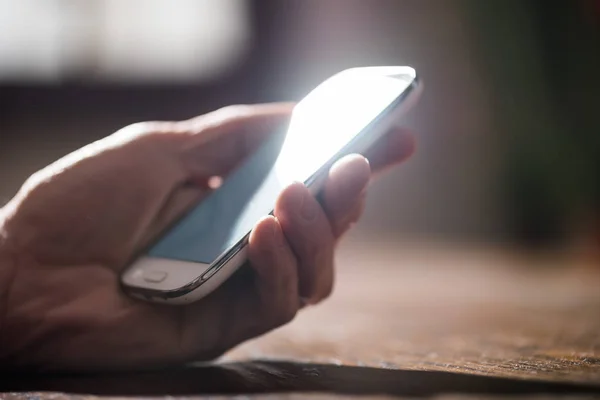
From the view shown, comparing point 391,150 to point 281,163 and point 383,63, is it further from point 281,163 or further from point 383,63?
point 383,63

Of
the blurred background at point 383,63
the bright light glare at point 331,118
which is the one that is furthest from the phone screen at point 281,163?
the blurred background at point 383,63

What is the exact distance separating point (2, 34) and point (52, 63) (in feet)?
0.52

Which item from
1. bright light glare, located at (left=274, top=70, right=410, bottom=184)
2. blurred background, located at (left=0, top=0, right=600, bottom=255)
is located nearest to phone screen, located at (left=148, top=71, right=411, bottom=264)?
bright light glare, located at (left=274, top=70, right=410, bottom=184)

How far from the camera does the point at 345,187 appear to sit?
471mm

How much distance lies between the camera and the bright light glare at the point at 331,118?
0.50 meters

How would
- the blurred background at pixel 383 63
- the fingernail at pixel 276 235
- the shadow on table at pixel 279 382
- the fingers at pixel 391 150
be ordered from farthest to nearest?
the blurred background at pixel 383 63
the fingers at pixel 391 150
the fingernail at pixel 276 235
the shadow on table at pixel 279 382

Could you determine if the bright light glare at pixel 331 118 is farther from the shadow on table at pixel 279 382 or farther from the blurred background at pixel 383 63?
the blurred background at pixel 383 63

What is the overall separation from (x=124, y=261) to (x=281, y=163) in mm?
146

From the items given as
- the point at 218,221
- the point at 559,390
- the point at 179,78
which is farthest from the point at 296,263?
the point at 179,78

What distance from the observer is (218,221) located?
0.54 m

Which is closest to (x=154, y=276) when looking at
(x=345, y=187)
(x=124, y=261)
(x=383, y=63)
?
(x=124, y=261)

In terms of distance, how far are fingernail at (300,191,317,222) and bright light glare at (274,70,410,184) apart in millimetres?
27

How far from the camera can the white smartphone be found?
0.48 meters

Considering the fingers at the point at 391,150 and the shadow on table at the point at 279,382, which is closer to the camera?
the shadow on table at the point at 279,382
